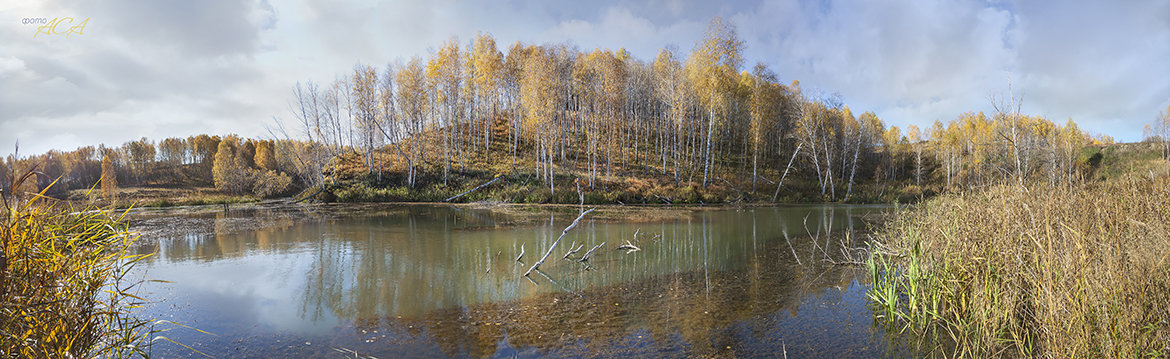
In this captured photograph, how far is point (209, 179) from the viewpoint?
209ft

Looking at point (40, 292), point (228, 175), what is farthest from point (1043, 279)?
point (228, 175)

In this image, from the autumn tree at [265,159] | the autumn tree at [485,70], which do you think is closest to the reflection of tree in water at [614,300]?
the autumn tree at [485,70]

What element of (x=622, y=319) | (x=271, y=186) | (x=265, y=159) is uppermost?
(x=265, y=159)

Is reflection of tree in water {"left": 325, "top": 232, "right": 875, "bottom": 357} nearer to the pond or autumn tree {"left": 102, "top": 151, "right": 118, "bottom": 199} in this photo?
the pond

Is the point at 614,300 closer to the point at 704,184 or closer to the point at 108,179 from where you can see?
the point at 704,184

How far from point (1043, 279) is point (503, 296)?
271 inches

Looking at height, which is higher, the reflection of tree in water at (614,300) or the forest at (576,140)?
the forest at (576,140)

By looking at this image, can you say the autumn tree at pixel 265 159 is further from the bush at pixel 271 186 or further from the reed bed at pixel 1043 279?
the reed bed at pixel 1043 279

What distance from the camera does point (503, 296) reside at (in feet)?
26.7

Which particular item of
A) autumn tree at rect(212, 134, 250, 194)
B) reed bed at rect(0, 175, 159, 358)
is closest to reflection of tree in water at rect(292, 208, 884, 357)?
reed bed at rect(0, 175, 159, 358)

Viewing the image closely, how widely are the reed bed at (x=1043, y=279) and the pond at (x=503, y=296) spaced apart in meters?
0.79

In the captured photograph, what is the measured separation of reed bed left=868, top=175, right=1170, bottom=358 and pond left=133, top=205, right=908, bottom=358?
79cm

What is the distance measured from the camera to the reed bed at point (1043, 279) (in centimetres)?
354

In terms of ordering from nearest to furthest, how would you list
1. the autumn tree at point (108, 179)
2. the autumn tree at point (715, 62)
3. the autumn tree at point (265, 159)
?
the autumn tree at point (108, 179), the autumn tree at point (715, 62), the autumn tree at point (265, 159)
